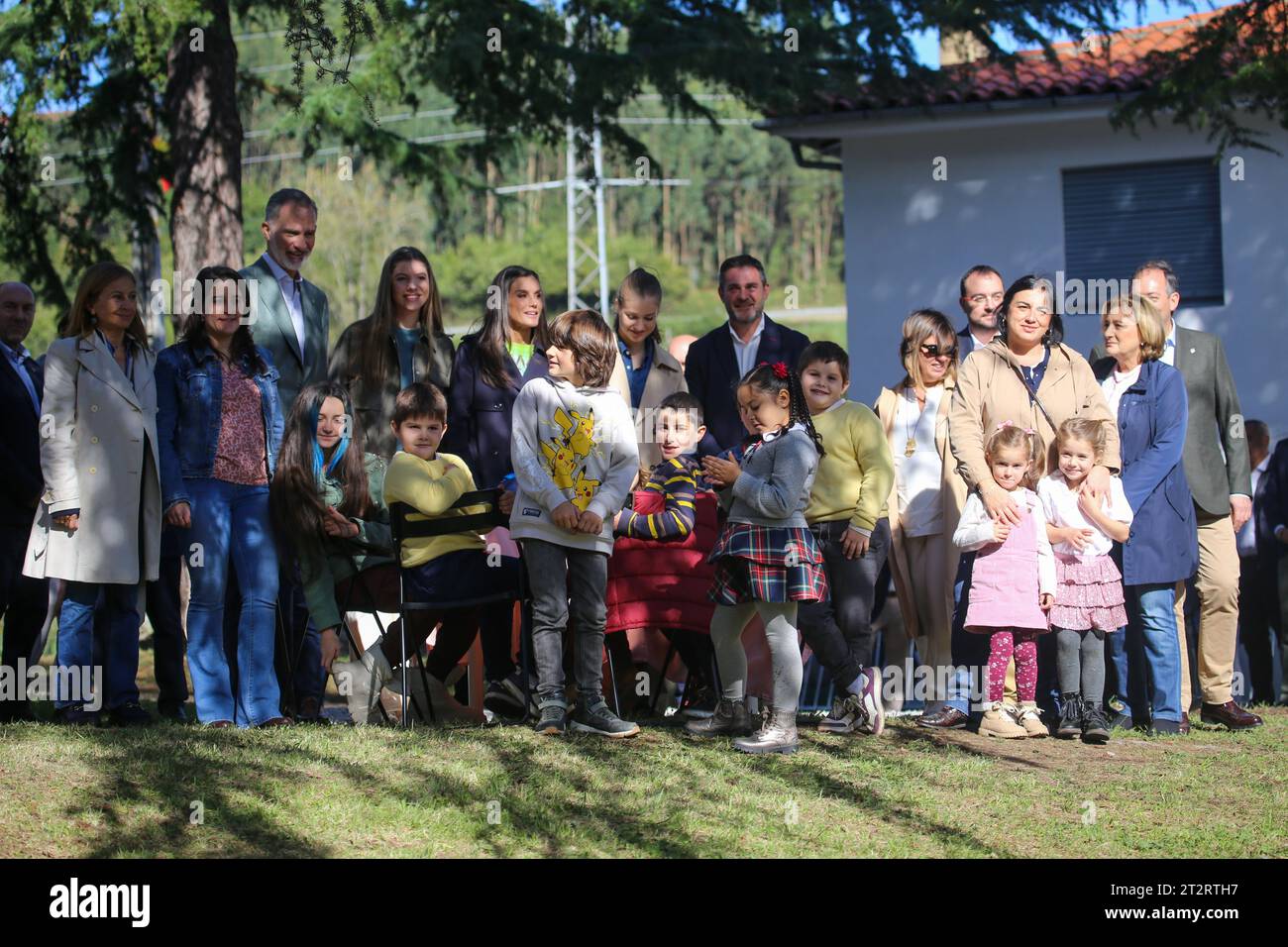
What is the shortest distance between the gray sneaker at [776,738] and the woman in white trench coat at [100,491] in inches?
113

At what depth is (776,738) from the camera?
261 inches

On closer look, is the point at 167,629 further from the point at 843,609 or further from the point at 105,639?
the point at 843,609

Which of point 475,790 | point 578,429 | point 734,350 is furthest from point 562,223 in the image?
point 475,790

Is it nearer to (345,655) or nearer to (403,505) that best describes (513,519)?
(403,505)

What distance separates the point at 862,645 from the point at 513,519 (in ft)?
6.23

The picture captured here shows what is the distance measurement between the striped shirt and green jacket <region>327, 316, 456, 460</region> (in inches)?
48.4

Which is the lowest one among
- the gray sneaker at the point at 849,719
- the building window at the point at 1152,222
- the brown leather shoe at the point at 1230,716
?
the brown leather shoe at the point at 1230,716

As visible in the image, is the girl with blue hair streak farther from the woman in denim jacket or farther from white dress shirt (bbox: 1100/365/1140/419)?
white dress shirt (bbox: 1100/365/1140/419)

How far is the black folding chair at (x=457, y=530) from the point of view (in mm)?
6980

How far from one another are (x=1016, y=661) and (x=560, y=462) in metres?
2.49

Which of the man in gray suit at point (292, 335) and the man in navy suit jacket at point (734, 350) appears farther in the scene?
the man in navy suit jacket at point (734, 350)

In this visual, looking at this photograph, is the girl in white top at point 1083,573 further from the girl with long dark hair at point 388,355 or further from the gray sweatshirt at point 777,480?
the girl with long dark hair at point 388,355

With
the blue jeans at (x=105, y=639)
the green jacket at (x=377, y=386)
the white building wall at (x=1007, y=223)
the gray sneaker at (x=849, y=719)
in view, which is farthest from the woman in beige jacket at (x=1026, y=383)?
the white building wall at (x=1007, y=223)

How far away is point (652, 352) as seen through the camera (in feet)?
25.8
